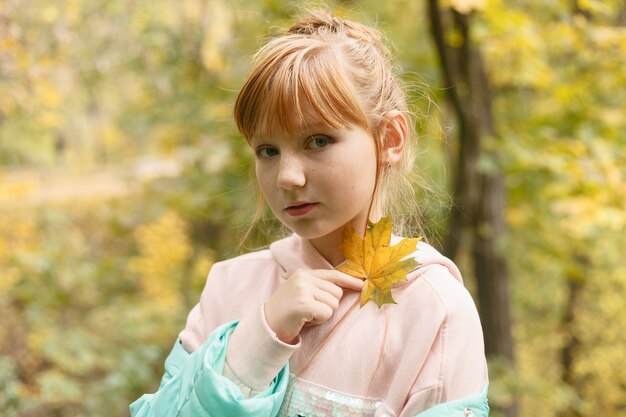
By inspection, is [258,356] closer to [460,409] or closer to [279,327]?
[279,327]

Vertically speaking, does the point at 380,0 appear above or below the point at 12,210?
above

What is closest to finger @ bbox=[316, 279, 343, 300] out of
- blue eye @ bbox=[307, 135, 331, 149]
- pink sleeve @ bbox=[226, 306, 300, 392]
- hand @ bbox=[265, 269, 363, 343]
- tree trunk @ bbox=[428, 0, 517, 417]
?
hand @ bbox=[265, 269, 363, 343]

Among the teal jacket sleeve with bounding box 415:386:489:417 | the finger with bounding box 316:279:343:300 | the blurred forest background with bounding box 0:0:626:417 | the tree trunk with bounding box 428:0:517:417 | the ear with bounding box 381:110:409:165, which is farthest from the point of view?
the tree trunk with bounding box 428:0:517:417

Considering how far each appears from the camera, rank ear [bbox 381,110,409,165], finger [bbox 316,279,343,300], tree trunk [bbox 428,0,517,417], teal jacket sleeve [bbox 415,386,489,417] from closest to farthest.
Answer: teal jacket sleeve [bbox 415,386,489,417] → finger [bbox 316,279,343,300] → ear [bbox 381,110,409,165] → tree trunk [bbox 428,0,517,417]

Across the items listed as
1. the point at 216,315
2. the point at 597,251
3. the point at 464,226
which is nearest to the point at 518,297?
the point at 597,251

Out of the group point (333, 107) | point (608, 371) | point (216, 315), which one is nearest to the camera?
point (333, 107)

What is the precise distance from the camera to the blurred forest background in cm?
348

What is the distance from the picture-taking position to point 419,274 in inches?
49.0

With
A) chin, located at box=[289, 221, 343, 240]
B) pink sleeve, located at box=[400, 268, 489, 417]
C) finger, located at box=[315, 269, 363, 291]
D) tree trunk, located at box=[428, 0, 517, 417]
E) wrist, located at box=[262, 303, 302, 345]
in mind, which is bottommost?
tree trunk, located at box=[428, 0, 517, 417]

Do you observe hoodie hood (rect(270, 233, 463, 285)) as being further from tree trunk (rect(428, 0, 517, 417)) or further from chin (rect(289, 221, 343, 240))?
tree trunk (rect(428, 0, 517, 417))

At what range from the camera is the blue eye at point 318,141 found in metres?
1.21

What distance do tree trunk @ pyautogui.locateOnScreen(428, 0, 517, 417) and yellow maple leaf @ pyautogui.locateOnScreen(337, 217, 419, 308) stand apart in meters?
2.53

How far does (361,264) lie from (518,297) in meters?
5.85

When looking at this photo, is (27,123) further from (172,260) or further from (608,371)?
(608,371)
